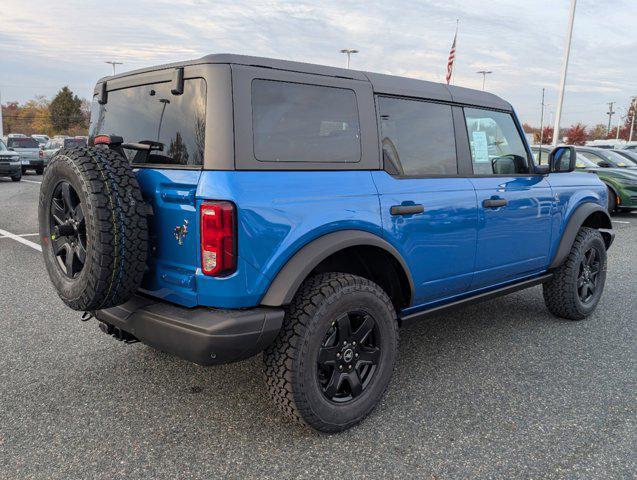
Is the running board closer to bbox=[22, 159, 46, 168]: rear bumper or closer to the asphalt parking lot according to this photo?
the asphalt parking lot

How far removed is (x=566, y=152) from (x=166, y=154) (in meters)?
3.11

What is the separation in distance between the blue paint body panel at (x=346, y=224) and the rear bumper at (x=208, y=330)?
0.20 ft

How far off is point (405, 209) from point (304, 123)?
30.3 inches

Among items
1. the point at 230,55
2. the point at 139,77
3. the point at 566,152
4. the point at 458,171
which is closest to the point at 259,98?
the point at 230,55

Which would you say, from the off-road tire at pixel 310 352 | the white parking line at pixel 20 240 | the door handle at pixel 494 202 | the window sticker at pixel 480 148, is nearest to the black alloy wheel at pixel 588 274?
the door handle at pixel 494 202

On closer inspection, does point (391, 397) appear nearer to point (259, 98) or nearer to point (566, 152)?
point (259, 98)

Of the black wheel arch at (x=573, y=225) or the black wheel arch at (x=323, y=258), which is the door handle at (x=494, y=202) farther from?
the black wheel arch at (x=573, y=225)

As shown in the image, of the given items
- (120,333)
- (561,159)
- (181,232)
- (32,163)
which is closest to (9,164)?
(32,163)

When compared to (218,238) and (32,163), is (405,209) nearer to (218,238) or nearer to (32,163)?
(218,238)

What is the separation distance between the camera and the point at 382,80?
3.17 meters

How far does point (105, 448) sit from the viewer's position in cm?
258

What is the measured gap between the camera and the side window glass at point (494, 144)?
3.72 m

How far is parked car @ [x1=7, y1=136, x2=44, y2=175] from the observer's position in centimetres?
2241

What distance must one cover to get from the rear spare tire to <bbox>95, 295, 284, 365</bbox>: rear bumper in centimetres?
20
